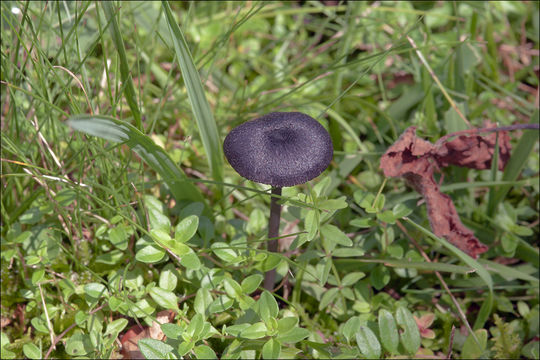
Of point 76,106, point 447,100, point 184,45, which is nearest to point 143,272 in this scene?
point 76,106

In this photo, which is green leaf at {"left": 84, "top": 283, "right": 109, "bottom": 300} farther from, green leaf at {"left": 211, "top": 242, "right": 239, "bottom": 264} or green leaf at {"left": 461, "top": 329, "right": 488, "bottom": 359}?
green leaf at {"left": 461, "top": 329, "right": 488, "bottom": 359}

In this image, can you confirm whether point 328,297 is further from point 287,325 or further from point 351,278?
point 287,325

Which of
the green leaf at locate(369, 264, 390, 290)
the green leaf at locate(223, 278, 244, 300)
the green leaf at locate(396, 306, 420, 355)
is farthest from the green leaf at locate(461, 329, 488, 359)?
the green leaf at locate(223, 278, 244, 300)

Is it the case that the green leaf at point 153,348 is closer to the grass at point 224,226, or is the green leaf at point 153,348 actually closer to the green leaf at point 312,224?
the grass at point 224,226

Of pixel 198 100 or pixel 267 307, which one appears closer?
pixel 267 307

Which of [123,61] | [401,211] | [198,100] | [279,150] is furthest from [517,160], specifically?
[123,61]
